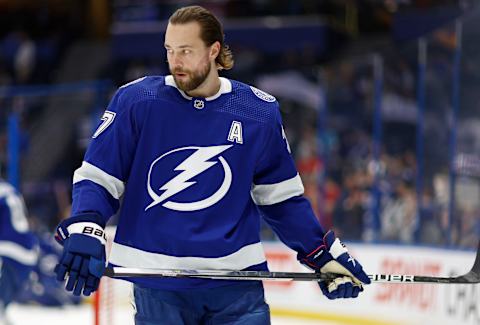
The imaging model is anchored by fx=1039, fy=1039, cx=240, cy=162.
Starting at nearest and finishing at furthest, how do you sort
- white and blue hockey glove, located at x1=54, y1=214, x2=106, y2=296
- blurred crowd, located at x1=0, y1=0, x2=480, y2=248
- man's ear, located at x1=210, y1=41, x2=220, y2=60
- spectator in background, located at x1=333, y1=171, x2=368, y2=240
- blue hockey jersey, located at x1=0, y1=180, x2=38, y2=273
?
white and blue hockey glove, located at x1=54, y1=214, x2=106, y2=296
man's ear, located at x1=210, y1=41, x2=220, y2=60
blue hockey jersey, located at x1=0, y1=180, x2=38, y2=273
blurred crowd, located at x1=0, y1=0, x2=480, y2=248
spectator in background, located at x1=333, y1=171, x2=368, y2=240

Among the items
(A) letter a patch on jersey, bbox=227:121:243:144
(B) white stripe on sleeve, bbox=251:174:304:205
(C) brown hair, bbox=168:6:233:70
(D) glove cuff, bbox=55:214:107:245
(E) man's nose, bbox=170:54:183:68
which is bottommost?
(D) glove cuff, bbox=55:214:107:245

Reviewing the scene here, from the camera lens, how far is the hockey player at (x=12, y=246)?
230 inches

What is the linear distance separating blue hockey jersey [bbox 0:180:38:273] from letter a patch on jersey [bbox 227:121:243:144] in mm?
A: 3345

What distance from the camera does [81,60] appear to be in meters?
14.4

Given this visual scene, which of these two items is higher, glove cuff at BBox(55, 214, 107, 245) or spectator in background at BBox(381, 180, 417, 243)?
glove cuff at BBox(55, 214, 107, 245)

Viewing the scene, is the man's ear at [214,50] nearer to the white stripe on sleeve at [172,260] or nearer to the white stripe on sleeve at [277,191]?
the white stripe on sleeve at [277,191]

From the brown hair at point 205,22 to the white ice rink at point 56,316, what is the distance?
4.15 meters

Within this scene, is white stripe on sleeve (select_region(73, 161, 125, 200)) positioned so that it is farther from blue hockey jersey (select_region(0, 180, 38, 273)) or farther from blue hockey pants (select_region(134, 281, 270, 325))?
blue hockey jersey (select_region(0, 180, 38, 273))

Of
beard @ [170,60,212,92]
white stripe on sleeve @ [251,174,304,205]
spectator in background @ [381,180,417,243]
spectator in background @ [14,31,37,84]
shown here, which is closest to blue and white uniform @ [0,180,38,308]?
spectator in background @ [381,180,417,243]

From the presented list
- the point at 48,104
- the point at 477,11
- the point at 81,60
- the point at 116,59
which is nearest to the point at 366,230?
the point at 477,11

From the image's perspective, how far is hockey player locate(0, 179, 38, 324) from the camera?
584cm

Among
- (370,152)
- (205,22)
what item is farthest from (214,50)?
(370,152)

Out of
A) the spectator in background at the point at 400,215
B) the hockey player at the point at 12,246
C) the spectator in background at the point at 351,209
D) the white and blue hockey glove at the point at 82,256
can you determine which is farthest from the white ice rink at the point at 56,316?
the white and blue hockey glove at the point at 82,256

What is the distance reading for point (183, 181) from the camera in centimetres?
263
